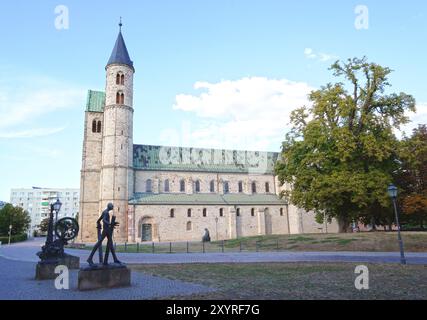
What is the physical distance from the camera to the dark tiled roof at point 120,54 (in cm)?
4896

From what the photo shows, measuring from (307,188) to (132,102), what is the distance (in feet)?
95.2

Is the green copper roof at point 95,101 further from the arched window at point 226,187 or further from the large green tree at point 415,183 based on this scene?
the large green tree at point 415,183

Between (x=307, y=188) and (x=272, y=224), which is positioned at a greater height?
(x=307, y=188)

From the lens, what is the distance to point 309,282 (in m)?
11.2

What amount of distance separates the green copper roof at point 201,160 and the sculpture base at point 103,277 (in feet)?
132

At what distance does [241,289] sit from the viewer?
10.1 m

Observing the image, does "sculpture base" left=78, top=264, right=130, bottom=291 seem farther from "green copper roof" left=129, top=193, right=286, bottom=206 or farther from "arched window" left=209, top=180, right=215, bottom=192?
"arched window" left=209, top=180, right=215, bottom=192

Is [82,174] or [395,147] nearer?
[395,147]

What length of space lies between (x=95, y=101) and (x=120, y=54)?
820 centimetres

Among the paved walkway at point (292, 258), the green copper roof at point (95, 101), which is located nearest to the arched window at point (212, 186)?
the green copper roof at point (95, 101)

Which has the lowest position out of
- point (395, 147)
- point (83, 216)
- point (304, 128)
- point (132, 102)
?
point (83, 216)

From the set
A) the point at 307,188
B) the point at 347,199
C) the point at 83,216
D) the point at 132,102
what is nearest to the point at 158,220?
the point at 83,216

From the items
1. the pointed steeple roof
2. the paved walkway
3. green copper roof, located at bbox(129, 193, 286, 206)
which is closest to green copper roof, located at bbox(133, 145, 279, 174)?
green copper roof, located at bbox(129, 193, 286, 206)
